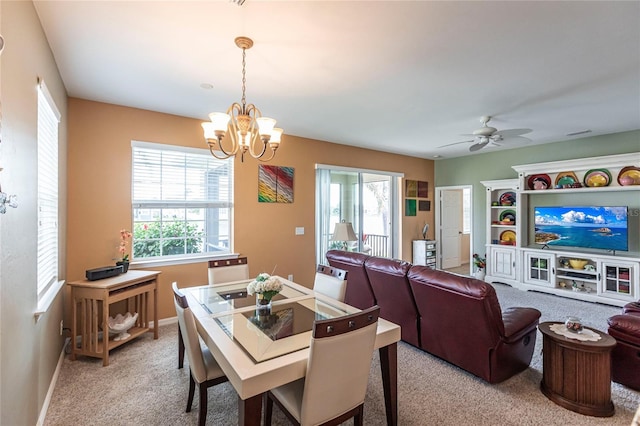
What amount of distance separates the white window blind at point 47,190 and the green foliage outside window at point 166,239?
99 cm

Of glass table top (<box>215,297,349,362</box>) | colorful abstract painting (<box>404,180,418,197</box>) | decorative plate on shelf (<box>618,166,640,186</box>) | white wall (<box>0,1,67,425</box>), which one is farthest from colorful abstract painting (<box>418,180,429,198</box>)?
white wall (<box>0,1,67,425</box>)

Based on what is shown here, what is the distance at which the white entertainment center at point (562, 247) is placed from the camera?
4566 mm

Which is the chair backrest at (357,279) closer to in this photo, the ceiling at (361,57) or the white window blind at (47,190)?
the ceiling at (361,57)

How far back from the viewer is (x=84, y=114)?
11.0 feet

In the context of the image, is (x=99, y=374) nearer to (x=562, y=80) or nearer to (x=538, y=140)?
(x=562, y=80)

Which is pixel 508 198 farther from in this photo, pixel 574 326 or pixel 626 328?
pixel 574 326

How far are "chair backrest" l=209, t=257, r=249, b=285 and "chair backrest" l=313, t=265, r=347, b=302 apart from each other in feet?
3.17

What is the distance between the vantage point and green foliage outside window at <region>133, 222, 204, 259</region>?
3748 millimetres

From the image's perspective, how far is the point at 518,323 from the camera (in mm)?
2541

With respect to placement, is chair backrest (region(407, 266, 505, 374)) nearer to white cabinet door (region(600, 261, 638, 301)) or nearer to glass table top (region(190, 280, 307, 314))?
glass table top (region(190, 280, 307, 314))

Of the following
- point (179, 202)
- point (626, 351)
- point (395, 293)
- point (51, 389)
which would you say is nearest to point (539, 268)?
point (626, 351)

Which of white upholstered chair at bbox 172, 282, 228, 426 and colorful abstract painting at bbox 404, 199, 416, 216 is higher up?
colorful abstract painting at bbox 404, 199, 416, 216

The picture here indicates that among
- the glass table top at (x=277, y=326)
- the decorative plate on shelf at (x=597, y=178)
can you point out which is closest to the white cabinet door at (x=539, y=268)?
the decorative plate on shelf at (x=597, y=178)

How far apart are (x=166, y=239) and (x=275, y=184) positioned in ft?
5.74
